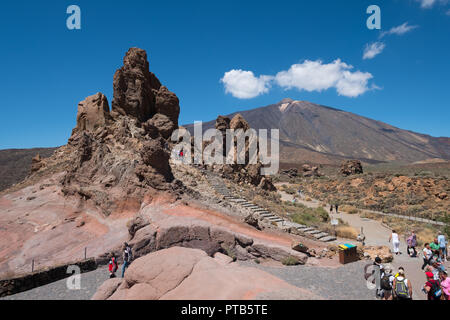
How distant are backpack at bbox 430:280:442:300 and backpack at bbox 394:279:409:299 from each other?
30.6 inches

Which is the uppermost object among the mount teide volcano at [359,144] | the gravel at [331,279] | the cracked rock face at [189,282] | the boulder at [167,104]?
the mount teide volcano at [359,144]

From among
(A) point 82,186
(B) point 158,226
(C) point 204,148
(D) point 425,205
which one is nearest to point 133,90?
(C) point 204,148

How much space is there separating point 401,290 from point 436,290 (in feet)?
2.96

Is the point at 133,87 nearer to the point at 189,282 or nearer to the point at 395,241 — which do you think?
the point at 189,282

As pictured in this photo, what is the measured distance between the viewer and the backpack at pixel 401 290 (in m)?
5.02

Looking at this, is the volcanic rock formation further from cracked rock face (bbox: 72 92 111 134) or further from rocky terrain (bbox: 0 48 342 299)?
cracked rock face (bbox: 72 92 111 134)

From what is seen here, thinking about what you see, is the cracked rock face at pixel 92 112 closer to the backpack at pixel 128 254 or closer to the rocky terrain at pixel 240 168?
the rocky terrain at pixel 240 168

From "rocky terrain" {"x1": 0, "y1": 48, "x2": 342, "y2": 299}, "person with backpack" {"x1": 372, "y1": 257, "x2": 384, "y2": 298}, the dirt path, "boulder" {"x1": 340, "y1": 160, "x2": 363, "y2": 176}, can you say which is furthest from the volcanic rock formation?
"boulder" {"x1": 340, "y1": 160, "x2": 363, "y2": 176}

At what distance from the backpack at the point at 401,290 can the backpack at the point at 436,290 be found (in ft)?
2.55

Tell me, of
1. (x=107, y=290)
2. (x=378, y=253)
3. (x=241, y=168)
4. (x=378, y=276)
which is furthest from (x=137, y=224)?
(x=241, y=168)

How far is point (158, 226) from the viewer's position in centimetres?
861

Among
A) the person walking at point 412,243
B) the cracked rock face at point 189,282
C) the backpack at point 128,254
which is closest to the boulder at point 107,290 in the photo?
the cracked rock face at point 189,282
